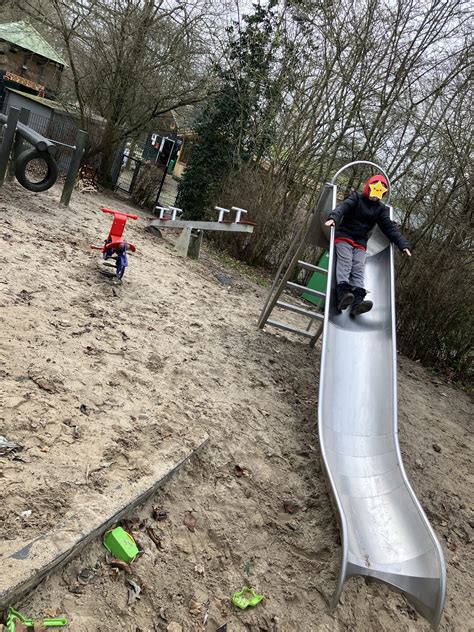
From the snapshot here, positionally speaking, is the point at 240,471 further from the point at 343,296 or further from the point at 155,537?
the point at 343,296

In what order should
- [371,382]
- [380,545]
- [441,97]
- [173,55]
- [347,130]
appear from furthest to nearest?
[173,55] < [347,130] < [441,97] < [371,382] < [380,545]

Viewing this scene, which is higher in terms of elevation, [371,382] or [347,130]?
[347,130]

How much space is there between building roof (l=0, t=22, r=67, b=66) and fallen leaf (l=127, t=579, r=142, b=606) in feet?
69.2

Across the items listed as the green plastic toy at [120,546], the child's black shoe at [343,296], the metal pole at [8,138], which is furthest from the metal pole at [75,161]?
the green plastic toy at [120,546]

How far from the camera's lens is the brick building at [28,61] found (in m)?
19.2

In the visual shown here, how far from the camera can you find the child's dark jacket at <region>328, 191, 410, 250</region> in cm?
575

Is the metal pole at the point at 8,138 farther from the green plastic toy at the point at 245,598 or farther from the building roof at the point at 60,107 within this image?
the green plastic toy at the point at 245,598

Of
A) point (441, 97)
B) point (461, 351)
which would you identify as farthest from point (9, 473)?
point (441, 97)

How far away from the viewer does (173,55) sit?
1380 cm

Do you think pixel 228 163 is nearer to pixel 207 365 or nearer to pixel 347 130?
pixel 347 130

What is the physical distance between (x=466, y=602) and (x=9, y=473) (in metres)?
2.78

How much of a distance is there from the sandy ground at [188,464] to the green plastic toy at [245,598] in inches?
1.5

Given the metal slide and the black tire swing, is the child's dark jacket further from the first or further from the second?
the black tire swing

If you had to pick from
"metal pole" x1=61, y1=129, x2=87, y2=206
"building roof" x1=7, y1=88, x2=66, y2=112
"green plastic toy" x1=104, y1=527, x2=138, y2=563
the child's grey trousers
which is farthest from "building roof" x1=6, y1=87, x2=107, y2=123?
"green plastic toy" x1=104, y1=527, x2=138, y2=563
